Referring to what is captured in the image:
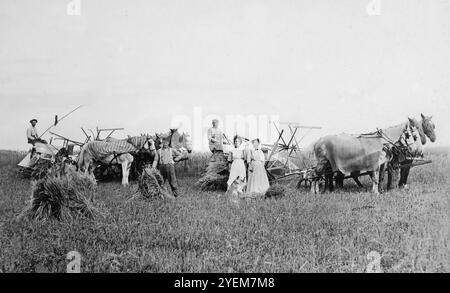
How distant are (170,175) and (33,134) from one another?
310 centimetres

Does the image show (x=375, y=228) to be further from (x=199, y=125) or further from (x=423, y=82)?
(x=199, y=125)

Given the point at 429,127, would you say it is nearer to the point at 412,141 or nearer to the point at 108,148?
the point at 412,141

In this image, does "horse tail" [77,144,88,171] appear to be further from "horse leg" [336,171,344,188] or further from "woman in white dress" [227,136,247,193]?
"horse leg" [336,171,344,188]

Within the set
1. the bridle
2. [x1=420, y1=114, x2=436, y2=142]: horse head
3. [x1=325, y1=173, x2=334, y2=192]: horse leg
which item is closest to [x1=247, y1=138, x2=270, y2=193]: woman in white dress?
[x1=325, y1=173, x2=334, y2=192]: horse leg

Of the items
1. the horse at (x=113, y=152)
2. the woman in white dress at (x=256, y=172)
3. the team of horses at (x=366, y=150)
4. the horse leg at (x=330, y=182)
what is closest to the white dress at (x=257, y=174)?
the woman in white dress at (x=256, y=172)

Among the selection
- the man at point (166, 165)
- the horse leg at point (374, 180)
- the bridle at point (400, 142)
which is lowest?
the horse leg at point (374, 180)

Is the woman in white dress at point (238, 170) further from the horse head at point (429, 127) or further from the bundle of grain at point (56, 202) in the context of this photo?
the horse head at point (429, 127)

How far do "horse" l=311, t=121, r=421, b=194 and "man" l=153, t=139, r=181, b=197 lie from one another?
3213mm

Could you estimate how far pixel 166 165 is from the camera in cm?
999

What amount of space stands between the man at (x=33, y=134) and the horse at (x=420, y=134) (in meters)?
7.57

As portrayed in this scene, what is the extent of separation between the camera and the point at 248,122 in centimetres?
928

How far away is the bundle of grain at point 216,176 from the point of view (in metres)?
10.6
